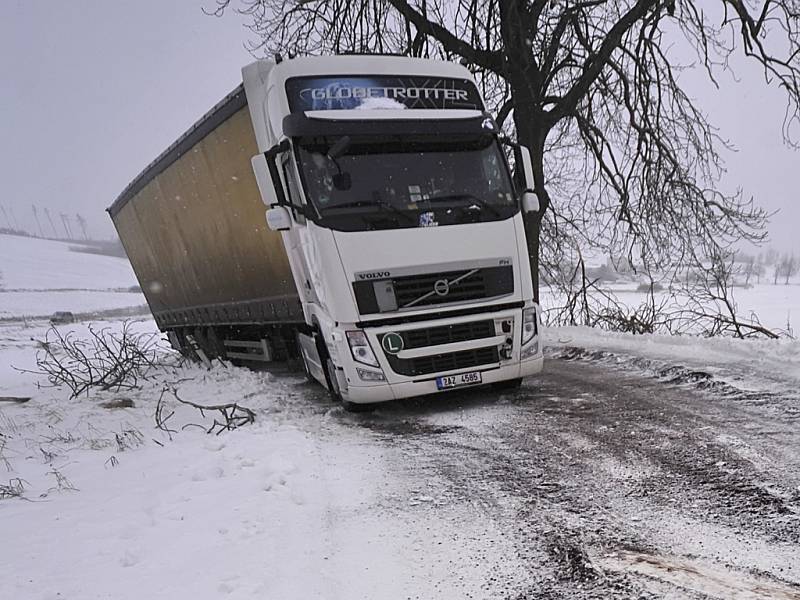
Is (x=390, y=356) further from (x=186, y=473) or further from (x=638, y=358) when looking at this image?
(x=638, y=358)

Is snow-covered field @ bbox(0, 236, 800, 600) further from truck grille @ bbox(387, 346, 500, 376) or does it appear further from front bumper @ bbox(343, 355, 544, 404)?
truck grille @ bbox(387, 346, 500, 376)

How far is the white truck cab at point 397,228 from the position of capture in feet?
15.4

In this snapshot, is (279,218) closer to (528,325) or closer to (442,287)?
(442,287)

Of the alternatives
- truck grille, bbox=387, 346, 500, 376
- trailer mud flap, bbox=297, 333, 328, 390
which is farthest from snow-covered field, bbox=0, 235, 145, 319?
truck grille, bbox=387, 346, 500, 376

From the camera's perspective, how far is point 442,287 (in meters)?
4.78

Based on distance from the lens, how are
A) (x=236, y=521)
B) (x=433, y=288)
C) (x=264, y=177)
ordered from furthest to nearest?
(x=264, y=177)
(x=433, y=288)
(x=236, y=521)

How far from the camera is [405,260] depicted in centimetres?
470

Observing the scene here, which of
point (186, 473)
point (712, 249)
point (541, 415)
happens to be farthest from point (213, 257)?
point (712, 249)

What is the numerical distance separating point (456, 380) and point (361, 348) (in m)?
0.98

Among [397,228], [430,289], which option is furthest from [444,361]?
[397,228]

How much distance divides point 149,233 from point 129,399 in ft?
16.7

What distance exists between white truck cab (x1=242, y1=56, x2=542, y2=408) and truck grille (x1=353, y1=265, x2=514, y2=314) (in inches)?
0.4

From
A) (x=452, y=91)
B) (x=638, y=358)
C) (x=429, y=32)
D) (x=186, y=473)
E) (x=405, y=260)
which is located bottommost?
(x=638, y=358)

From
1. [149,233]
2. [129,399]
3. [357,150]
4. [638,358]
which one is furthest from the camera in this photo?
[149,233]
